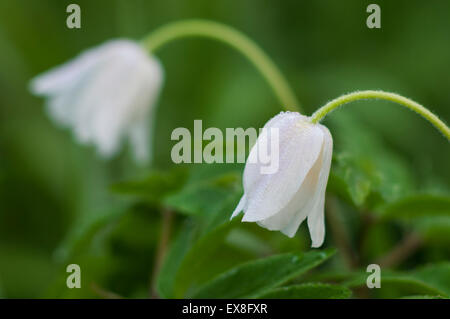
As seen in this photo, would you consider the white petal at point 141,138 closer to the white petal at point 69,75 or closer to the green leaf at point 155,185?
the white petal at point 69,75

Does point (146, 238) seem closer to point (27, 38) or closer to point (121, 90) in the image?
point (121, 90)

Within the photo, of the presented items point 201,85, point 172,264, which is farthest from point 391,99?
point 201,85

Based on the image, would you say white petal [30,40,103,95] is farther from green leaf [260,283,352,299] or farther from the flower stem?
green leaf [260,283,352,299]

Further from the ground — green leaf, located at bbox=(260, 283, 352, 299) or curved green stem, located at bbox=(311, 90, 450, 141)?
curved green stem, located at bbox=(311, 90, 450, 141)

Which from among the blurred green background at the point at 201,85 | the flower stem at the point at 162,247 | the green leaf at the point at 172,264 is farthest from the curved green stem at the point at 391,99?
the blurred green background at the point at 201,85

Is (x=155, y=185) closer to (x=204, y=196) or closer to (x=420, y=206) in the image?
(x=204, y=196)

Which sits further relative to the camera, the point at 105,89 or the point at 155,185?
the point at 105,89

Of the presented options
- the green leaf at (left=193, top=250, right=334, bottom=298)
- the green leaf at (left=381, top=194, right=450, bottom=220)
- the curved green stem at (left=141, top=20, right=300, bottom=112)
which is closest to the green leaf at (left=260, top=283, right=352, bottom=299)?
the green leaf at (left=193, top=250, right=334, bottom=298)
